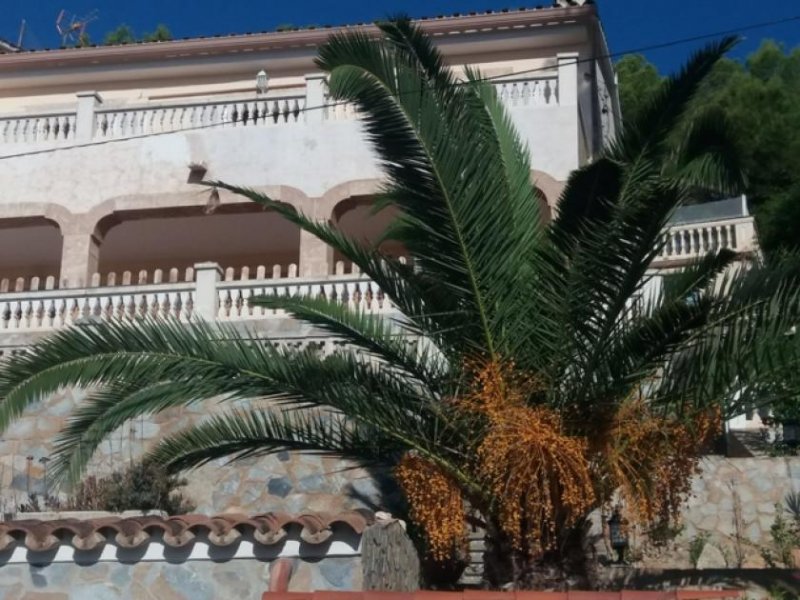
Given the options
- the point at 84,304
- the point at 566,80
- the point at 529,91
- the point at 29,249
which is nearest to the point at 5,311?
the point at 84,304

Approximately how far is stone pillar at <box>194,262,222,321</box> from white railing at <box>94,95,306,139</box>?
14.2 feet

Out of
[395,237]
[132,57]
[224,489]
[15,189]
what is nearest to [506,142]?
[395,237]

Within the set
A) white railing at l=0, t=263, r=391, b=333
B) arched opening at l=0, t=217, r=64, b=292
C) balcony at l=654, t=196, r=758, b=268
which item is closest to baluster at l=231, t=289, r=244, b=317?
white railing at l=0, t=263, r=391, b=333

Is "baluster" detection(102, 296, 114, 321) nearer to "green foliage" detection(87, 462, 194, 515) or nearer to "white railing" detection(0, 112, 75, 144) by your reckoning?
"green foliage" detection(87, 462, 194, 515)

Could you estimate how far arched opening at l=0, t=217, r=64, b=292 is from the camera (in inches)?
774

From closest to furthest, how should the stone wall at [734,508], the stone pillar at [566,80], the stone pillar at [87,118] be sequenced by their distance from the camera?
the stone wall at [734,508] < the stone pillar at [566,80] < the stone pillar at [87,118]

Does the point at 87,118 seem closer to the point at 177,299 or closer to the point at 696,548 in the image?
the point at 177,299

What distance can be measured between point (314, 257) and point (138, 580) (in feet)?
34.4

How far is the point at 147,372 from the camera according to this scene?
8.62m

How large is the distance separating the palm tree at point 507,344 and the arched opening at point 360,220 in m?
8.73

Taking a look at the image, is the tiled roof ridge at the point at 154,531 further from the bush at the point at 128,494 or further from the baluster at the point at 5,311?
the baluster at the point at 5,311

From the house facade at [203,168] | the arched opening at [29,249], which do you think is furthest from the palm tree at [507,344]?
the arched opening at [29,249]

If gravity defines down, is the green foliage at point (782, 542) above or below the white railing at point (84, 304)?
Result: below

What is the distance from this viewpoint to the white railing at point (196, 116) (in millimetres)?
18906
